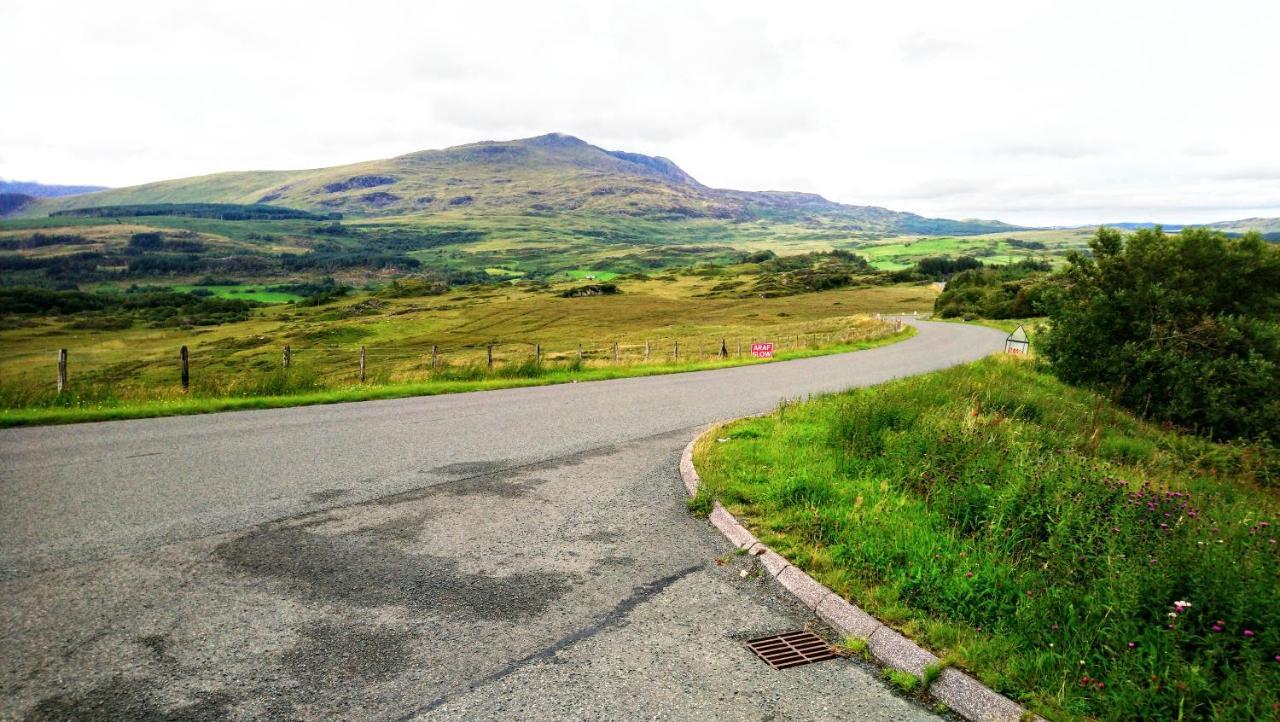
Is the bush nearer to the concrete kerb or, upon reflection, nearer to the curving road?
the curving road

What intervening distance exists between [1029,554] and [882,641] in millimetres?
2132

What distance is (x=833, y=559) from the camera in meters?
6.04

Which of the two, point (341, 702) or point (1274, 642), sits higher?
point (1274, 642)

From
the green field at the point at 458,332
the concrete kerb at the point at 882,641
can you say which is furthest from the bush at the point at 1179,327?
the concrete kerb at the point at 882,641

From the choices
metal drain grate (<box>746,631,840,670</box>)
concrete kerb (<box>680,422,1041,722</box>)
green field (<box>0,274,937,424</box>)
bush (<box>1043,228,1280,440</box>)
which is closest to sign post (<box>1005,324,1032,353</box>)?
bush (<box>1043,228,1280,440</box>)

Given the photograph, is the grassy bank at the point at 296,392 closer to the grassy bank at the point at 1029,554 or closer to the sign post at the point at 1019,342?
the grassy bank at the point at 1029,554

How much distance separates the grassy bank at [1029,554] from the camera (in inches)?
161

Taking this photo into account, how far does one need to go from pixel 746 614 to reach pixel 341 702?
10.2 ft

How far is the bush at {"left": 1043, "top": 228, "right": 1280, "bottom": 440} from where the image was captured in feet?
54.1

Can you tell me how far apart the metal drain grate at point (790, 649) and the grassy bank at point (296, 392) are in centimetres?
1448

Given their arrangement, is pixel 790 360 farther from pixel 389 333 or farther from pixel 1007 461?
pixel 389 333

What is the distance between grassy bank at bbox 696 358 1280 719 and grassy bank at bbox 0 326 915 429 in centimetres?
1107

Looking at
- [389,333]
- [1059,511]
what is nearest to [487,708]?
[1059,511]

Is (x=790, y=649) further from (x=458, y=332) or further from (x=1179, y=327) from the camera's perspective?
(x=458, y=332)
